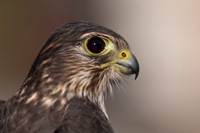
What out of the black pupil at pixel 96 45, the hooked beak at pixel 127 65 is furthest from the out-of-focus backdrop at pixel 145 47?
the black pupil at pixel 96 45

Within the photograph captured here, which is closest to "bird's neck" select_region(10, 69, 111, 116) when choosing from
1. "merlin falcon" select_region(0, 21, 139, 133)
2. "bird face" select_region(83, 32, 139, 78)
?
"merlin falcon" select_region(0, 21, 139, 133)

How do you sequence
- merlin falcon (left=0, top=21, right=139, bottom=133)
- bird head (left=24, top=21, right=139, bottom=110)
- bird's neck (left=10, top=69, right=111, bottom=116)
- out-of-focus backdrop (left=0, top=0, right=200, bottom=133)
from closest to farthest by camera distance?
merlin falcon (left=0, top=21, right=139, bottom=133) → bird's neck (left=10, top=69, right=111, bottom=116) → bird head (left=24, top=21, right=139, bottom=110) → out-of-focus backdrop (left=0, top=0, right=200, bottom=133)

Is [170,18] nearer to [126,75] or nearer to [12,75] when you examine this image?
[12,75]

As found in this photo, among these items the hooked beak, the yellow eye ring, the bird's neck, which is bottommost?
the bird's neck

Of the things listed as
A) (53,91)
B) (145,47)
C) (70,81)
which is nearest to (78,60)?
(70,81)

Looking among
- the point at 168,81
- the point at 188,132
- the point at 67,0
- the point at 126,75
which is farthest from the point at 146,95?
the point at 126,75

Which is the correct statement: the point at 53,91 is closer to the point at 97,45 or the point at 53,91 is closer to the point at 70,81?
the point at 70,81

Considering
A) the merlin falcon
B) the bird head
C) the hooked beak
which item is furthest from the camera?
the hooked beak

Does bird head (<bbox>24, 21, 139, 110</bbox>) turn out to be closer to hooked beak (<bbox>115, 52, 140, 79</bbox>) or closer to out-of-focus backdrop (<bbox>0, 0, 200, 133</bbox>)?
hooked beak (<bbox>115, 52, 140, 79</bbox>)
